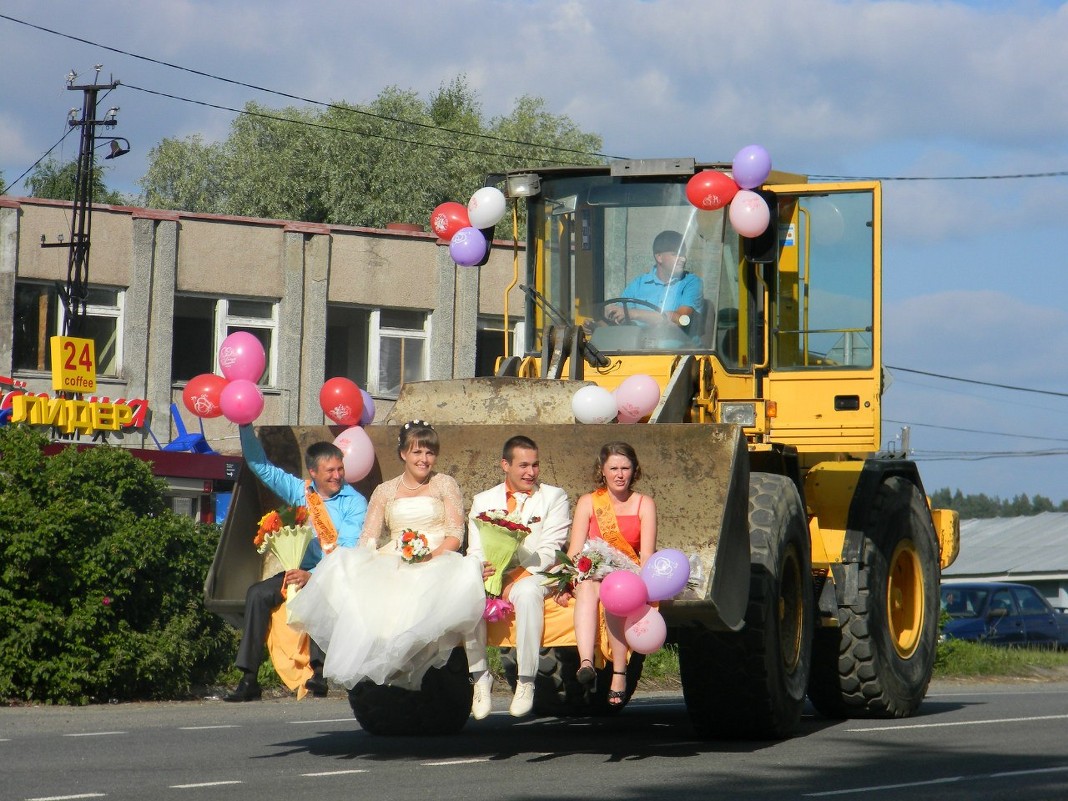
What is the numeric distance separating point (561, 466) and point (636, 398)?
62cm

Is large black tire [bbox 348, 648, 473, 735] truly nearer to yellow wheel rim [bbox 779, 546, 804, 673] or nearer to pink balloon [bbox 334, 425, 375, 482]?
pink balloon [bbox 334, 425, 375, 482]

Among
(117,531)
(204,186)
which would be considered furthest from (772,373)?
(204,186)

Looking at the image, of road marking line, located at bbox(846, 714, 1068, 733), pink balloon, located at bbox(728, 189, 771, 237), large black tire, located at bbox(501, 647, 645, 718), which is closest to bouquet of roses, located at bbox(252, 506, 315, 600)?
large black tire, located at bbox(501, 647, 645, 718)

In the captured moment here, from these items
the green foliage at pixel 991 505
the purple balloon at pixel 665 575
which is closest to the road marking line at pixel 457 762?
the purple balloon at pixel 665 575

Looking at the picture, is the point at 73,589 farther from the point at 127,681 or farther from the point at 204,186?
the point at 204,186

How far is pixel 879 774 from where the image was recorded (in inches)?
344

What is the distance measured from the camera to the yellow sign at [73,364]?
31.1m

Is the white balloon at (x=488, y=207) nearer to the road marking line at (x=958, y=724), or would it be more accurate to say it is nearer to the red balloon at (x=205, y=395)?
the red balloon at (x=205, y=395)

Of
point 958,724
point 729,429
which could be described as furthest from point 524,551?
point 958,724

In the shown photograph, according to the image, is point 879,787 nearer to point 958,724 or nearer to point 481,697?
point 481,697

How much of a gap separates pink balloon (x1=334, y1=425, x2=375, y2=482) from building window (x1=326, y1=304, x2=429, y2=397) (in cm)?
2579

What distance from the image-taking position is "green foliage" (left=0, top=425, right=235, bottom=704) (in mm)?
14906

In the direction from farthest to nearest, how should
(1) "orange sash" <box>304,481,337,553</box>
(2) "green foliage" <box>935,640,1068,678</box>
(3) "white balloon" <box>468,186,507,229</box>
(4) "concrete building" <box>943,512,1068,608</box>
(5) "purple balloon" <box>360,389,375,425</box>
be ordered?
(4) "concrete building" <box>943,512,1068,608</box> < (2) "green foliage" <box>935,640,1068,678</box> < (3) "white balloon" <box>468,186,507,229</box> < (5) "purple balloon" <box>360,389,375,425</box> < (1) "orange sash" <box>304,481,337,553</box>

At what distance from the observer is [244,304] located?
34750 millimetres
